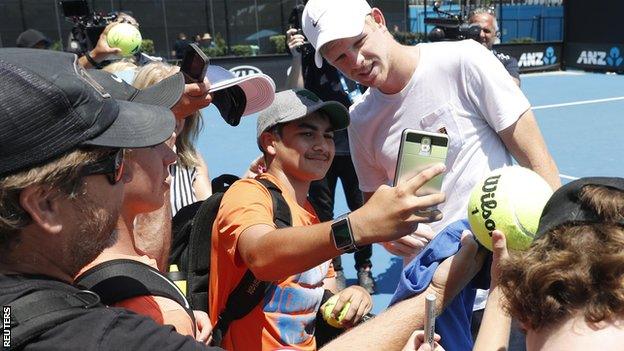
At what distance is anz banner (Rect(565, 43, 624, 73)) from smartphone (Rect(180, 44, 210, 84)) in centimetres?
2069

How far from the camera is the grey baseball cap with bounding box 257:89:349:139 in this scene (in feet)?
8.75

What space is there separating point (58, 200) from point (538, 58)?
23.2 meters

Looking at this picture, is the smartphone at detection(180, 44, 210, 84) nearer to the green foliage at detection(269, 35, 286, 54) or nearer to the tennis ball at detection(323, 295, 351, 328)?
the tennis ball at detection(323, 295, 351, 328)

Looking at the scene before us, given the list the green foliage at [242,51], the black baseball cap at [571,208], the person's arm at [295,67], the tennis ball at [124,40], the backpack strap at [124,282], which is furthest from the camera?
the green foliage at [242,51]

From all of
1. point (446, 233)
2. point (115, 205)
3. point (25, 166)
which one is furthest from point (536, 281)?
point (25, 166)

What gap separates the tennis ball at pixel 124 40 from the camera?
5402 millimetres

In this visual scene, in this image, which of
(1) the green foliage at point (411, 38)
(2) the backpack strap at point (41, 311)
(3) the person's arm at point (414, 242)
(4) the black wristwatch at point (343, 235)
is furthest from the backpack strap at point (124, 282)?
(1) the green foliage at point (411, 38)

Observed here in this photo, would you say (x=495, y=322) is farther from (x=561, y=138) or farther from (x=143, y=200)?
(x=561, y=138)

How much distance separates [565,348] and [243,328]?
4.31ft

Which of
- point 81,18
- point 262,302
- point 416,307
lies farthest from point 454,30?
point 416,307

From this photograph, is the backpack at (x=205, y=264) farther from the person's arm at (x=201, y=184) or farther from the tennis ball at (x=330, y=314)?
the person's arm at (x=201, y=184)

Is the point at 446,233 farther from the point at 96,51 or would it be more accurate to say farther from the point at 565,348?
the point at 96,51

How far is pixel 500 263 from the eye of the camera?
1.58 m

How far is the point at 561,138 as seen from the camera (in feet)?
35.0
